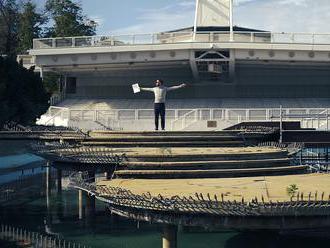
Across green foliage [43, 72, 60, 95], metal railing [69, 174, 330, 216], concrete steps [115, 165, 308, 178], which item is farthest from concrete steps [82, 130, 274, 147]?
green foliage [43, 72, 60, 95]

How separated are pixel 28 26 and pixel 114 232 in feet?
168

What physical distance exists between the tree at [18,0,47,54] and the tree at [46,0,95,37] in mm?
1491

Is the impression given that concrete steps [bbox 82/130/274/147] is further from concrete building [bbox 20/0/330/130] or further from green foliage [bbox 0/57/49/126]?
concrete building [bbox 20/0/330/130]

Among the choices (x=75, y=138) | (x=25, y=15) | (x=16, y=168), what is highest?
(x=25, y=15)

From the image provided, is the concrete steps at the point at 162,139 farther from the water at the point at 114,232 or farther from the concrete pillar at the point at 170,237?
the concrete pillar at the point at 170,237

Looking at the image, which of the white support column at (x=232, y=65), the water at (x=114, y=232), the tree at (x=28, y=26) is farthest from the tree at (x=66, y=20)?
the water at (x=114, y=232)

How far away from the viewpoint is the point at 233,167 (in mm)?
16391

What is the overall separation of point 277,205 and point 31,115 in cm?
1995

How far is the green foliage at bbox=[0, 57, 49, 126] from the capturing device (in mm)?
26875

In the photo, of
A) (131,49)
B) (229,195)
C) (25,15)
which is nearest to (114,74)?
(131,49)

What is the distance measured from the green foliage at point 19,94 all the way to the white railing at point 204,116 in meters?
3.66

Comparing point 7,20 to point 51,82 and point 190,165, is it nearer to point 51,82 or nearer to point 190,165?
point 51,82

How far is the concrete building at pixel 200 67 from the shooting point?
131ft

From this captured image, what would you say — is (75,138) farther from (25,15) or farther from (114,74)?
(25,15)
